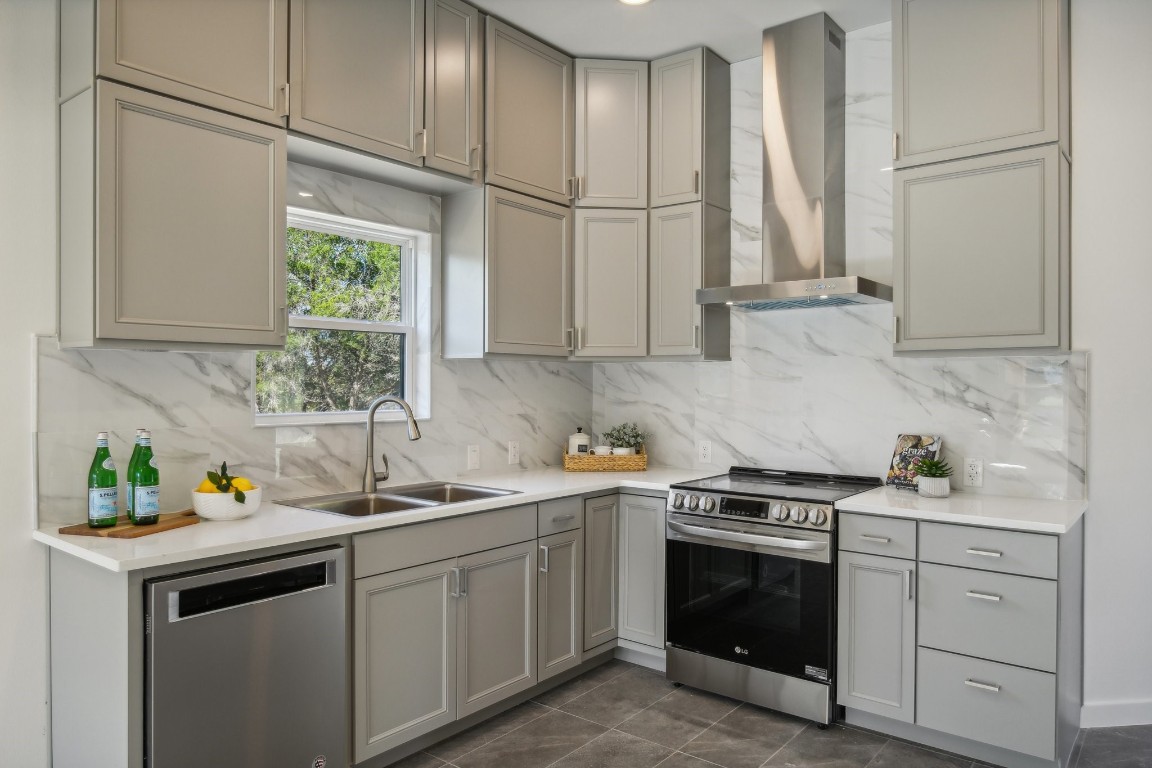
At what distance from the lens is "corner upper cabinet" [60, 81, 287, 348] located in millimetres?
2104

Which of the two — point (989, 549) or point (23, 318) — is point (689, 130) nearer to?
point (989, 549)

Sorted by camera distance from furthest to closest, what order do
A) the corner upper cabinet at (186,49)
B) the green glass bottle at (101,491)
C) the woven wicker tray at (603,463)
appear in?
the woven wicker tray at (603,463), the green glass bottle at (101,491), the corner upper cabinet at (186,49)

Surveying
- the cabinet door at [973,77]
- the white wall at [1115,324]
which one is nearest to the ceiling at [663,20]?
the cabinet door at [973,77]

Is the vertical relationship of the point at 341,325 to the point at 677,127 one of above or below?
below

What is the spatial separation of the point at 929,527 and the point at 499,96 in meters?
2.46

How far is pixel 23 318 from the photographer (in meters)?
2.27

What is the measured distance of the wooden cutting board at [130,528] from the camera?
215 centimetres

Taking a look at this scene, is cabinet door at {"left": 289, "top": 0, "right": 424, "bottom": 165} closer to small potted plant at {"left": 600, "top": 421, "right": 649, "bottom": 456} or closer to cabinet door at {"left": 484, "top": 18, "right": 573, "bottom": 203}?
cabinet door at {"left": 484, "top": 18, "right": 573, "bottom": 203}

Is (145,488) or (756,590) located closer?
(145,488)

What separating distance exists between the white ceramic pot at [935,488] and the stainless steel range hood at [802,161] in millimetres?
784

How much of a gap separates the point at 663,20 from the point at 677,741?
298 centimetres

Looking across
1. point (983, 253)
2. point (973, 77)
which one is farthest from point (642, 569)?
point (973, 77)

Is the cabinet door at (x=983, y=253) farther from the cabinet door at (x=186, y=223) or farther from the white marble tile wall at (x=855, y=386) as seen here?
the cabinet door at (x=186, y=223)

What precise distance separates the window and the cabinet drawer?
72 cm
